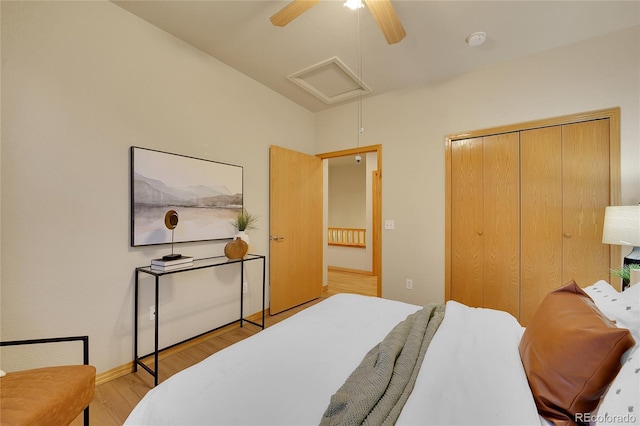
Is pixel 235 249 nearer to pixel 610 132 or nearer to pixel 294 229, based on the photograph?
pixel 294 229

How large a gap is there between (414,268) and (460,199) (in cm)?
93

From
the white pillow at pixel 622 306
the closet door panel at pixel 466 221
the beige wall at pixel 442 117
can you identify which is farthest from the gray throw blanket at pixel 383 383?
the beige wall at pixel 442 117

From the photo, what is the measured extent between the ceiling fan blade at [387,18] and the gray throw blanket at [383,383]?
1770mm

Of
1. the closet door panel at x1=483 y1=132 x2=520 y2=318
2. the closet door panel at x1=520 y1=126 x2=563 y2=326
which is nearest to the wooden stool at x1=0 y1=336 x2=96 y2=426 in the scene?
the closet door panel at x1=483 y1=132 x2=520 y2=318

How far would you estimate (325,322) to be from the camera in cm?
145

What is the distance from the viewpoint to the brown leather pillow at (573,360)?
72 cm

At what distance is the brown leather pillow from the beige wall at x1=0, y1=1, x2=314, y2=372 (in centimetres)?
245

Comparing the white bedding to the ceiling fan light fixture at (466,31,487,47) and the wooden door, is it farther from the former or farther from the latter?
the ceiling fan light fixture at (466,31,487,47)

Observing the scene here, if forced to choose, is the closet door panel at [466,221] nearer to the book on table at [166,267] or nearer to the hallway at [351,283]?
the hallway at [351,283]

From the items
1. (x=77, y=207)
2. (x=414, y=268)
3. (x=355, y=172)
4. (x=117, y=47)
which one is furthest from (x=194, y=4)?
(x=355, y=172)

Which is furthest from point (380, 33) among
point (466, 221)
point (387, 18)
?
point (466, 221)

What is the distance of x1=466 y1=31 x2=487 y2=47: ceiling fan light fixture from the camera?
2.15 meters

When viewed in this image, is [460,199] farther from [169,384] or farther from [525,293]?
[169,384]

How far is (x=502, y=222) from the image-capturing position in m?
2.58
